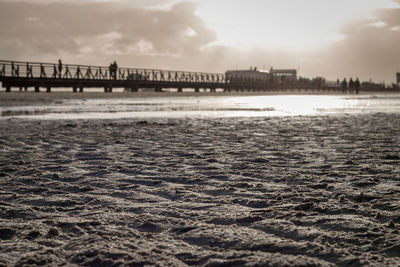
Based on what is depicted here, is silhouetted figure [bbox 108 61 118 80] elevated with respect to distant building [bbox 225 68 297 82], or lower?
lower

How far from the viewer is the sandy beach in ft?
6.51

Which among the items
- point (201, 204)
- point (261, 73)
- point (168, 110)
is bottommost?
point (201, 204)

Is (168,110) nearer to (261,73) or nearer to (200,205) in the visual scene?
(200,205)

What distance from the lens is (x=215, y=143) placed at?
6082 millimetres

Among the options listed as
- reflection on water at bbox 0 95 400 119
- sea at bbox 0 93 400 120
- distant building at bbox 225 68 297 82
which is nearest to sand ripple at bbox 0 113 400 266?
sea at bbox 0 93 400 120

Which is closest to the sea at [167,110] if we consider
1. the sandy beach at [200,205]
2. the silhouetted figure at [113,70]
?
the sandy beach at [200,205]

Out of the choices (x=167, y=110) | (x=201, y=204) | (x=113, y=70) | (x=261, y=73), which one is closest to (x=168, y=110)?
(x=167, y=110)

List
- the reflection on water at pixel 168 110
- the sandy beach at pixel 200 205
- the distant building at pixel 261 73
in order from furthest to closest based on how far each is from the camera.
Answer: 1. the distant building at pixel 261 73
2. the reflection on water at pixel 168 110
3. the sandy beach at pixel 200 205

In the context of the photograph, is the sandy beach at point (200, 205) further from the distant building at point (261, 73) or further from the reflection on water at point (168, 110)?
the distant building at point (261, 73)

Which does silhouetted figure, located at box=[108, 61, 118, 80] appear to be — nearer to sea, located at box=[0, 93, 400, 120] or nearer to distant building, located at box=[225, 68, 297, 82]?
sea, located at box=[0, 93, 400, 120]

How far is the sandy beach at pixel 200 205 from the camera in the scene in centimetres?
198

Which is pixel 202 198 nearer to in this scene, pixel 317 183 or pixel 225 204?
pixel 225 204

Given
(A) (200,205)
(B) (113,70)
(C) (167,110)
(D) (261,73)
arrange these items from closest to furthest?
(A) (200,205) → (C) (167,110) → (B) (113,70) → (D) (261,73)

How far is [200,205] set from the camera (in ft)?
9.38
